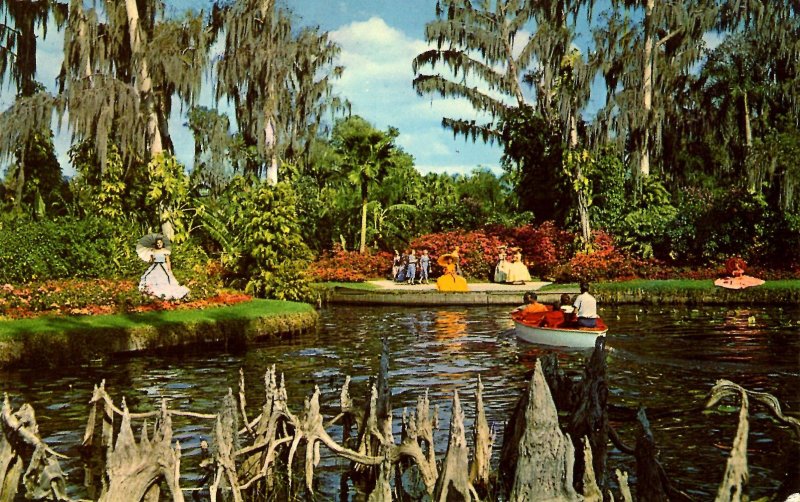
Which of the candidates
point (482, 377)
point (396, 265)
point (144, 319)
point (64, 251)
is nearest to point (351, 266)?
point (396, 265)

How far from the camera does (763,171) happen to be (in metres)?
35.5

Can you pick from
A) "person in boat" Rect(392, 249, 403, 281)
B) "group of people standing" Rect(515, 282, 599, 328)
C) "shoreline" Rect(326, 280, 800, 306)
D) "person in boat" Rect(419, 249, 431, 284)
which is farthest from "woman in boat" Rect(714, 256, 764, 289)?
"person in boat" Rect(392, 249, 403, 281)

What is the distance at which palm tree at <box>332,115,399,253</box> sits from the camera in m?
46.9

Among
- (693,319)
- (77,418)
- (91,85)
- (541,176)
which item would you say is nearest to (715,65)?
(541,176)

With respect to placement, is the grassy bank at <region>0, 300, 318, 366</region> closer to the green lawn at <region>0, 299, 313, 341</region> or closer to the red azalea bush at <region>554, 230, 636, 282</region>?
the green lawn at <region>0, 299, 313, 341</region>

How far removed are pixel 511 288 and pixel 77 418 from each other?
25.5m

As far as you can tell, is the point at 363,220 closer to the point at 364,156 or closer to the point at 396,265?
the point at 364,156

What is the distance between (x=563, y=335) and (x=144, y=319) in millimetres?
10324

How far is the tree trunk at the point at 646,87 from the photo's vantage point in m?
41.5

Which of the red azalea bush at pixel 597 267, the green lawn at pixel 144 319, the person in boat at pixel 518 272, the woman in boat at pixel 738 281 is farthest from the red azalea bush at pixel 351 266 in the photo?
the woman in boat at pixel 738 281

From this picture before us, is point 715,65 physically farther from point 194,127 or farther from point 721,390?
point 721,390

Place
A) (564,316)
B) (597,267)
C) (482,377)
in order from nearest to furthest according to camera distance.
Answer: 1. (482,377)
2. (564,316)
3. (597,267)

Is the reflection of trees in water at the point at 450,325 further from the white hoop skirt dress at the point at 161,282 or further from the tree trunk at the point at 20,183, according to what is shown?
the tree trunk at the point at 20,183

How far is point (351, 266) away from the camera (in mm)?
43406
